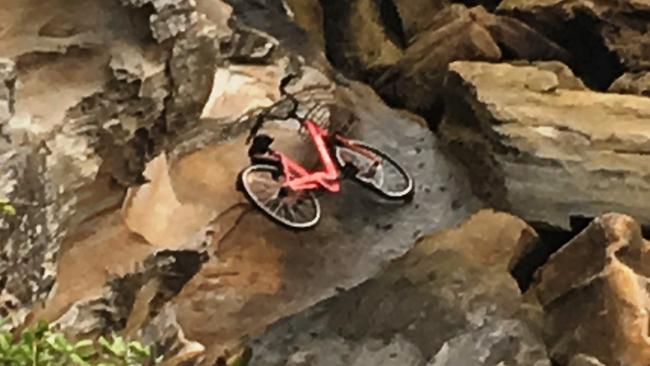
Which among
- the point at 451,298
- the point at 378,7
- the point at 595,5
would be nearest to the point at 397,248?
the point at 451,298

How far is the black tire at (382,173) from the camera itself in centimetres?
772

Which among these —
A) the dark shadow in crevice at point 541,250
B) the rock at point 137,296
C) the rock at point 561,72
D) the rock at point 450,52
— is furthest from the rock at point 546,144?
the rock at point 137,296

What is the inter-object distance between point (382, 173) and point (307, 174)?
0.78 m

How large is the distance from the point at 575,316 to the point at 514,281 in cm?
69

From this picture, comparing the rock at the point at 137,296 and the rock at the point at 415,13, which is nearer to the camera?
the rock at the point at 137,296

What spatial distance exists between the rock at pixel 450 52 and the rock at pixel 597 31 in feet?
0.57

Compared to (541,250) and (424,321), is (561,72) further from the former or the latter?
(424,321)

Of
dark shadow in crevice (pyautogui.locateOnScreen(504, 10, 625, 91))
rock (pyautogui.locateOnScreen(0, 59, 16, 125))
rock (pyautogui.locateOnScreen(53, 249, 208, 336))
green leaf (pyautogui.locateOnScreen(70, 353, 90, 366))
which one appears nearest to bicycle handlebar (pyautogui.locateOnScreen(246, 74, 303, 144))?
rock (pyautogui.locateOnScreen(53, 249, 208, 336))

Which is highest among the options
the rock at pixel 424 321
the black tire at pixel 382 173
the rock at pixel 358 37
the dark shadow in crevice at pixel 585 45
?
the rock at pixel 424 321

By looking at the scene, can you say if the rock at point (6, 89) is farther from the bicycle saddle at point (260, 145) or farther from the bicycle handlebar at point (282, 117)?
the bicycle handlebar at point (282, 117)

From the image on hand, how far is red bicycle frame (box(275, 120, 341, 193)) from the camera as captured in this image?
7.32 m

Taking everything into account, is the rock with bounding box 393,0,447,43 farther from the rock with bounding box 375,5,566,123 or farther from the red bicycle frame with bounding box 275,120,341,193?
the red bicycle frame with bounding box 275,120,341,193

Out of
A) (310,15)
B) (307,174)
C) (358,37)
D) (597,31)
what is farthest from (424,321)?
(310,15)

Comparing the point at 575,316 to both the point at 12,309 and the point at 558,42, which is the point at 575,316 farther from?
the point at 558,42
